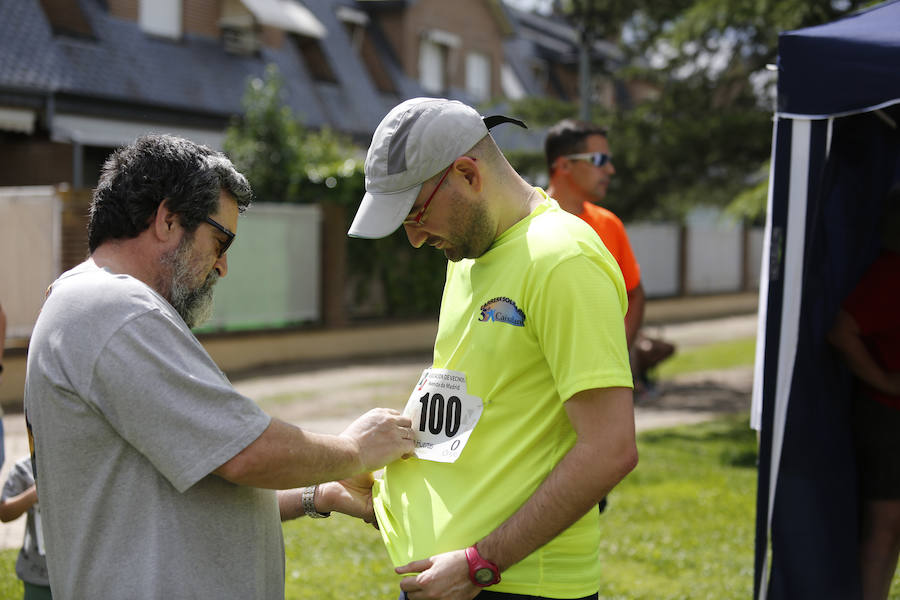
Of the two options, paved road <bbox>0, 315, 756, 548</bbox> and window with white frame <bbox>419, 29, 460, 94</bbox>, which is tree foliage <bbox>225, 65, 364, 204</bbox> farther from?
window with white frame <bbox>419, 29, 460, 94</bbox>

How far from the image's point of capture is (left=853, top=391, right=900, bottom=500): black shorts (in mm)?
3951

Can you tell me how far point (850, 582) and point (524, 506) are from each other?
258cm

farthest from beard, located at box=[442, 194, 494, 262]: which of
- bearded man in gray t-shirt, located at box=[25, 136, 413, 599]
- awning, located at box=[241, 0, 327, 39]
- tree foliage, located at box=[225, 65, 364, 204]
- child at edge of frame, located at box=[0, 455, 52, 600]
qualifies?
awning, located at box=[241, 0, 327, 39]

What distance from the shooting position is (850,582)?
4035mm

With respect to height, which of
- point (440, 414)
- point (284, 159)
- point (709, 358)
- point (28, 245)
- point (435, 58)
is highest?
point (435, 58)

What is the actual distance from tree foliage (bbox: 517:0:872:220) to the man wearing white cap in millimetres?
7737

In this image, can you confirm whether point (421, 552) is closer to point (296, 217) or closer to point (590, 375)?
point (590, 375)

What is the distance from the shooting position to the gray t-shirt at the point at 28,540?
351 centimetres

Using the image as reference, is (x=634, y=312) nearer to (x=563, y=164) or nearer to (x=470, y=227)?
(x=563, y=164)

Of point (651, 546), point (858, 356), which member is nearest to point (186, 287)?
point (858, 356)

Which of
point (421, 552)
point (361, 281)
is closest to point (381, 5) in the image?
point (361, 281)

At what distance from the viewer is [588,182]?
4.83 meters

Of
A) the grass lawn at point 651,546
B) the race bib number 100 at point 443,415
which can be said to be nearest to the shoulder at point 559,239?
the race bib number 100 at point 443,415

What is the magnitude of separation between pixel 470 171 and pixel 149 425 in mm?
866
